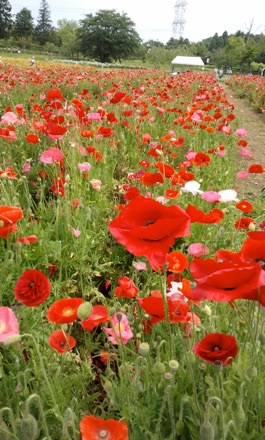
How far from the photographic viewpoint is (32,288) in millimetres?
1130

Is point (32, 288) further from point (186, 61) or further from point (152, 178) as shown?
Result: point (186, 61)

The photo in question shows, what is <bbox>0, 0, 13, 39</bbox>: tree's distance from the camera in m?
65.9

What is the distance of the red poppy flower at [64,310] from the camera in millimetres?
1163

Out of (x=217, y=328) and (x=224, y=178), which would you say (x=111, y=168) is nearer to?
(x=224, y=178)

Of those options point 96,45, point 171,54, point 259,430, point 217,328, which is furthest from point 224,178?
point 96,45

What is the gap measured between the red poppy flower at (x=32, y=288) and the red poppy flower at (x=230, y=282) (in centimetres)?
47

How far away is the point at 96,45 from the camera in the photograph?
6091 cm

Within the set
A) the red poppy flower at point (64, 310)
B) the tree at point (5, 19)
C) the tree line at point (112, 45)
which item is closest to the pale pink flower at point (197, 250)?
the red poppy flower at point (64, 310)

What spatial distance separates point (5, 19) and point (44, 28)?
1505cm

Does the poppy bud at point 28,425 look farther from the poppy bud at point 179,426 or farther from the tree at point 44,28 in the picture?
Answer: the tree at point 44,28

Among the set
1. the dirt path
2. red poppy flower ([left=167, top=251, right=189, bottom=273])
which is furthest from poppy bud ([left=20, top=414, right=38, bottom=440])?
the dirt path

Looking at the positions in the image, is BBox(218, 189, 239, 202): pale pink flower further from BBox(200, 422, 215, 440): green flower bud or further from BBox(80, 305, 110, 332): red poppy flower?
BBox(200, 422, 215, 440): green flower bud

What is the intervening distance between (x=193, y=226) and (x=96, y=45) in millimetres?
63921

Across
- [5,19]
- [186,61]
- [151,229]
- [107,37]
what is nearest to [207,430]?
[151,229]
